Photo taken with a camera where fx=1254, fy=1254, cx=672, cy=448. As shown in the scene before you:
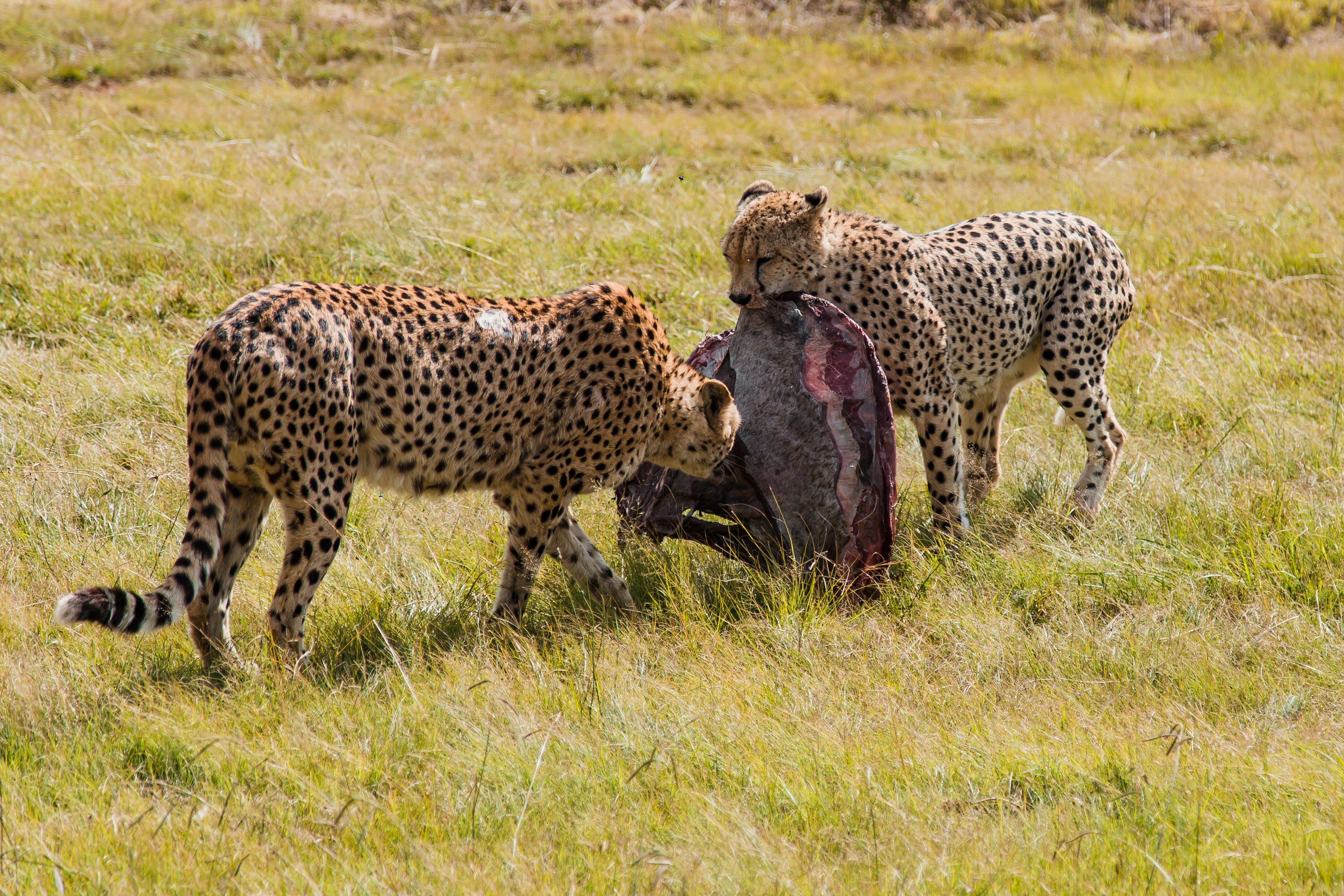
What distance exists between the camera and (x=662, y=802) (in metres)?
3.20

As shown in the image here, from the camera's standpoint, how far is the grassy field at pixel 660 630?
2.99m

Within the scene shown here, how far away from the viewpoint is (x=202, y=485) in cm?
362

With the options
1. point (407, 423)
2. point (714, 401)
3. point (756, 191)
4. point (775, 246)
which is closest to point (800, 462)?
point (714, 401)

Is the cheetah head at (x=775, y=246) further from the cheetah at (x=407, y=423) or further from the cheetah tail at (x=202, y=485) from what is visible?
the cheetah tail at (x=202, y=485)

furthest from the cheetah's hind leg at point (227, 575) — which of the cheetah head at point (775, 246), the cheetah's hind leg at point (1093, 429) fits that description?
the cheetah's hind leg at point (1093, 429)

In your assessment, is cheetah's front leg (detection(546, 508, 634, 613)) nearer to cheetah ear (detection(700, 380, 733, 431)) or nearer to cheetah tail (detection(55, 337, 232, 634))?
cheetah ear (detection(700, 380, 733, 431))

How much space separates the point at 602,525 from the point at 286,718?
6.29 ft

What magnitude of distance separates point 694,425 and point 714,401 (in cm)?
15

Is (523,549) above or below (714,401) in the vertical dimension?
below

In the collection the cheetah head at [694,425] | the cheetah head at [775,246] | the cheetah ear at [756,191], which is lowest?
the cheetah head at [694,425]

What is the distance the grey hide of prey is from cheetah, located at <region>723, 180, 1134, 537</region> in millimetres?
209

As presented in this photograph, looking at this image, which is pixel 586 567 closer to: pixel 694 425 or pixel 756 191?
pixel 694 425

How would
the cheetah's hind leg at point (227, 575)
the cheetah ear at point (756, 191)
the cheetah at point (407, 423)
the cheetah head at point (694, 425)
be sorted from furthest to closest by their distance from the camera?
1. the cheetah ear at point (756, 191)
2. the cheetah head at point (694, 425)
3. the cheetah's hind leg at point (227, 575)
4. the cheetah at point (407, 423)

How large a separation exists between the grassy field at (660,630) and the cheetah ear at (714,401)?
1.77ft
